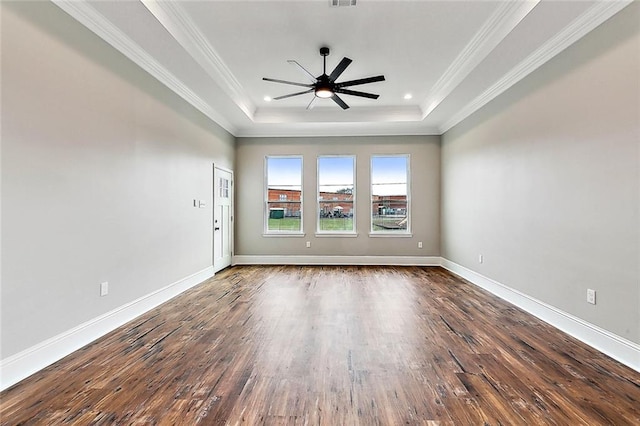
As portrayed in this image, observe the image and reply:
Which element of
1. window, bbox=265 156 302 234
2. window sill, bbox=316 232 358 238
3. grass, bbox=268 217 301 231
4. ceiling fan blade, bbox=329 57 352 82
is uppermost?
→ ceiling fan blade, bbox=329 57 352 82

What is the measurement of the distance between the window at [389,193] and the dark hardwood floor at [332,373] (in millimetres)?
3193

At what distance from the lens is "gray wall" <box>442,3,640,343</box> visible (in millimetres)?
2408

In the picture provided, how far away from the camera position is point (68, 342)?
2.50 metres

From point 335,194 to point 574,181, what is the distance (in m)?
4.48

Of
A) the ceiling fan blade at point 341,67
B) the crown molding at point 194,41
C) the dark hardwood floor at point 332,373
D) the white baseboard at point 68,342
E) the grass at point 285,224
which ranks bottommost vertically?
the dark hardwood floor at point 332,373

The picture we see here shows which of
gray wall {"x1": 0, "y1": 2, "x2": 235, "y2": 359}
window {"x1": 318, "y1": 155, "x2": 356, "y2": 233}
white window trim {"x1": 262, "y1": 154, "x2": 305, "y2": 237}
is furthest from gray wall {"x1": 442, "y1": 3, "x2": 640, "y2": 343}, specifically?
gray wall {"x1": 0, "y1": 2, "x2": 235, "y2": 359}

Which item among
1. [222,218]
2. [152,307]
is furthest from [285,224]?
[152,307]

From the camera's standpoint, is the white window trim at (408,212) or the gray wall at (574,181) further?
the white window trim at (408,212)

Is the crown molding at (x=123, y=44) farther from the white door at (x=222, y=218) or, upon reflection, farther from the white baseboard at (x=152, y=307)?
the white baseboard at (x=152, y=307)

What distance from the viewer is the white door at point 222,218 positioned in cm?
566

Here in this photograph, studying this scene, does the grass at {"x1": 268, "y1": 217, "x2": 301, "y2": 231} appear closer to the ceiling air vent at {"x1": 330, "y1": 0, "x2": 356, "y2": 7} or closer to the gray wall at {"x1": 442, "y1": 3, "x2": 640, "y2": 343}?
the gray wall at {"x1": 442, "y1": 3, "x2": 640, "y2": 343}

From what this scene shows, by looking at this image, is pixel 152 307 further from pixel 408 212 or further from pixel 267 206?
pixel 408 212

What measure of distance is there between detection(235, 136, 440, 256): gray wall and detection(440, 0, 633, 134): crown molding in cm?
244

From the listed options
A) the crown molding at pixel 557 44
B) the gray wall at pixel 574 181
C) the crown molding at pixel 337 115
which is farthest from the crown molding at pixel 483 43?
the crown molding at pixel 337 115
